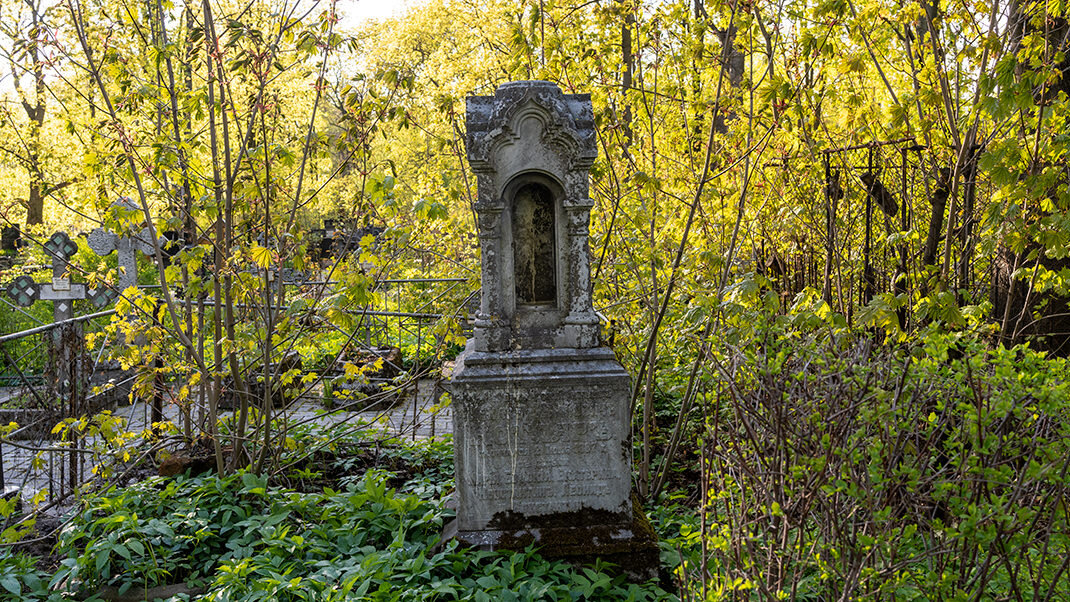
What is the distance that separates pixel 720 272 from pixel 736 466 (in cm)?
344

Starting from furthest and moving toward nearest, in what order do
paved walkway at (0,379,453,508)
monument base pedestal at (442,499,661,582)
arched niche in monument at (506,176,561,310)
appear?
paved walkway at (0,379,453,508) → arched niche in monument at (506,176,561,310) → monument base pedestal at (442,499,661,582)

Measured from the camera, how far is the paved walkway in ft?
19.4

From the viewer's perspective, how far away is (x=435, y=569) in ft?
13.9

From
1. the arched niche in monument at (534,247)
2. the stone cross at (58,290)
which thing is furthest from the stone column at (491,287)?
the stone cross at (58,290)

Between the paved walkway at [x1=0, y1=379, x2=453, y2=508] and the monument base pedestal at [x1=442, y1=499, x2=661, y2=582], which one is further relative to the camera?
the paved walkway at [x1=0, y1=379, x2=453, y2=508]

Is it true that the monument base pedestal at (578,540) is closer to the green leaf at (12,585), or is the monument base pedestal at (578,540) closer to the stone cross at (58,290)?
the green leaf at (12,585)

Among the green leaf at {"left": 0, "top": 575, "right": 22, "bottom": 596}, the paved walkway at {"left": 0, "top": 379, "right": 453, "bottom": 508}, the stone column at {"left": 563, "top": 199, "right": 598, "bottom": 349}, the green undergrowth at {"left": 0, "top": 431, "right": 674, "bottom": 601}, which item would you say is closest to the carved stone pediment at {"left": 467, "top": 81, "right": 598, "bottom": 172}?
the stone column at {"left": 563, "top": 199, "right": 598, "bottom": 349}

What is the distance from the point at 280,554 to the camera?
173 inches

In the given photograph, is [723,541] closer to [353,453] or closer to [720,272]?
[720,272]

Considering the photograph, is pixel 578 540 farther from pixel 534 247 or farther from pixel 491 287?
pixel 534 247

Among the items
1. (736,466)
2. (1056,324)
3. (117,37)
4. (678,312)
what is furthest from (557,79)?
(1056,324)

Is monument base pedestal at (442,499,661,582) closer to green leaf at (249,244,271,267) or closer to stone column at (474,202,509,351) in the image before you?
stone column at (474,202,509,351)

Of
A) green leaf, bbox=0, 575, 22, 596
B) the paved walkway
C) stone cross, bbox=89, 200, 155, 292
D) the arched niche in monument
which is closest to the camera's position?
green leaf, bbox=0, 575, 22, 596

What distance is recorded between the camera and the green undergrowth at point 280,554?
3953mm
